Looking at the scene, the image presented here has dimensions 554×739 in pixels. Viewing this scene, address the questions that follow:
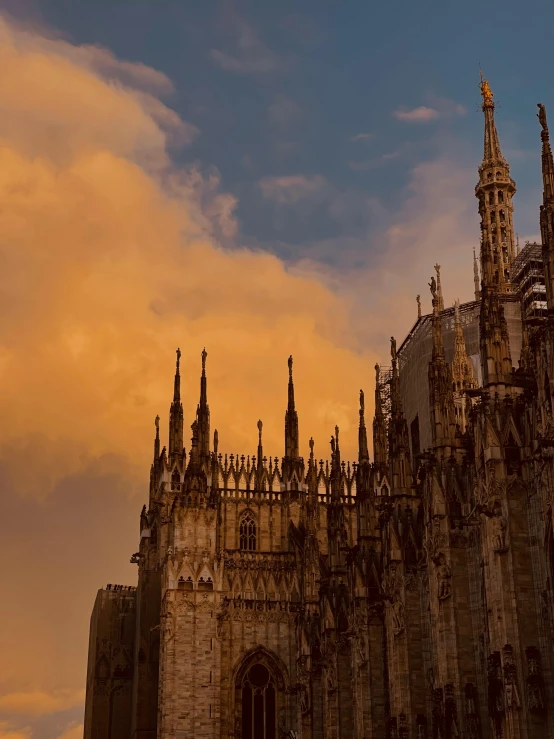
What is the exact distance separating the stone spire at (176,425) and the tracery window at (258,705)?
1488 centimetres

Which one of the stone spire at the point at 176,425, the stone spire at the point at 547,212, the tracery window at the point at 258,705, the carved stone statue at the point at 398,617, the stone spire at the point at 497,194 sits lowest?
the tracery window at the point at 258,705

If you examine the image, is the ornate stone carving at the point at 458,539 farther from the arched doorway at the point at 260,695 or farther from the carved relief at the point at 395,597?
the arched doorway at the point at 260,695

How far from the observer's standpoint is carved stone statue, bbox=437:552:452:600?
42.1 metres

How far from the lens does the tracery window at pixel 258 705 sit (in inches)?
2514

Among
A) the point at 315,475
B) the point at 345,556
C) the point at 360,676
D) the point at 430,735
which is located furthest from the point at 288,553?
the point at 430,735

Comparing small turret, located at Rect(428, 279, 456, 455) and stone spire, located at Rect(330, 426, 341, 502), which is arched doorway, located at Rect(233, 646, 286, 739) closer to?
stone spire, located at Rect(330, 426, 341, 502)

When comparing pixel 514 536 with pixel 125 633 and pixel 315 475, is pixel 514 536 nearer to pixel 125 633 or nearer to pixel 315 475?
pixel 315 475

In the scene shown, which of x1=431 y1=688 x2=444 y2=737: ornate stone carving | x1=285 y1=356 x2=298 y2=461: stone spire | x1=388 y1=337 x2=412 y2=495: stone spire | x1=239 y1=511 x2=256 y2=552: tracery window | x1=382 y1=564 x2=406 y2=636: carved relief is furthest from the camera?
x1=285 y1=356 x2=298 y2=461: stone spire

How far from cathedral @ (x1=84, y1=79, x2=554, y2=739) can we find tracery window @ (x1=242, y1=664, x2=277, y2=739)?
0.08m

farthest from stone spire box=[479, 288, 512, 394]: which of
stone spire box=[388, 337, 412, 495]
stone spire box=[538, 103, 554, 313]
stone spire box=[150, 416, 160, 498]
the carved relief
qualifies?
stone spire box=[150, 416, 160, 498]

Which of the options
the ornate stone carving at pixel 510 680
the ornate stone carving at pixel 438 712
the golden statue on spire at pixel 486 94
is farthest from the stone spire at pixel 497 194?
the ornate stone carving at pixel 510 680

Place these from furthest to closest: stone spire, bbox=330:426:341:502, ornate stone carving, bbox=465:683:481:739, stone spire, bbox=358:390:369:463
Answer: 1. stone spire, bbox=330:426:341:502
2. stone spire, bbox=358:390:369:463
3. ornate stone carving, bbox=465:683:481:739

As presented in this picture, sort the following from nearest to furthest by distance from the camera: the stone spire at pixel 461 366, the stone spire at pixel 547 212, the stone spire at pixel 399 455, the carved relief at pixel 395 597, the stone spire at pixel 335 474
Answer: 1. the stone spire at pixel 547 212
2. the carved relief at pixel 395 597
3. the stone spire at pixel 399 455
4. the stone spire at pixel 335 474
5. the stone spire at pixel 461 366

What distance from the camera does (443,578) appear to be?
139 feet
